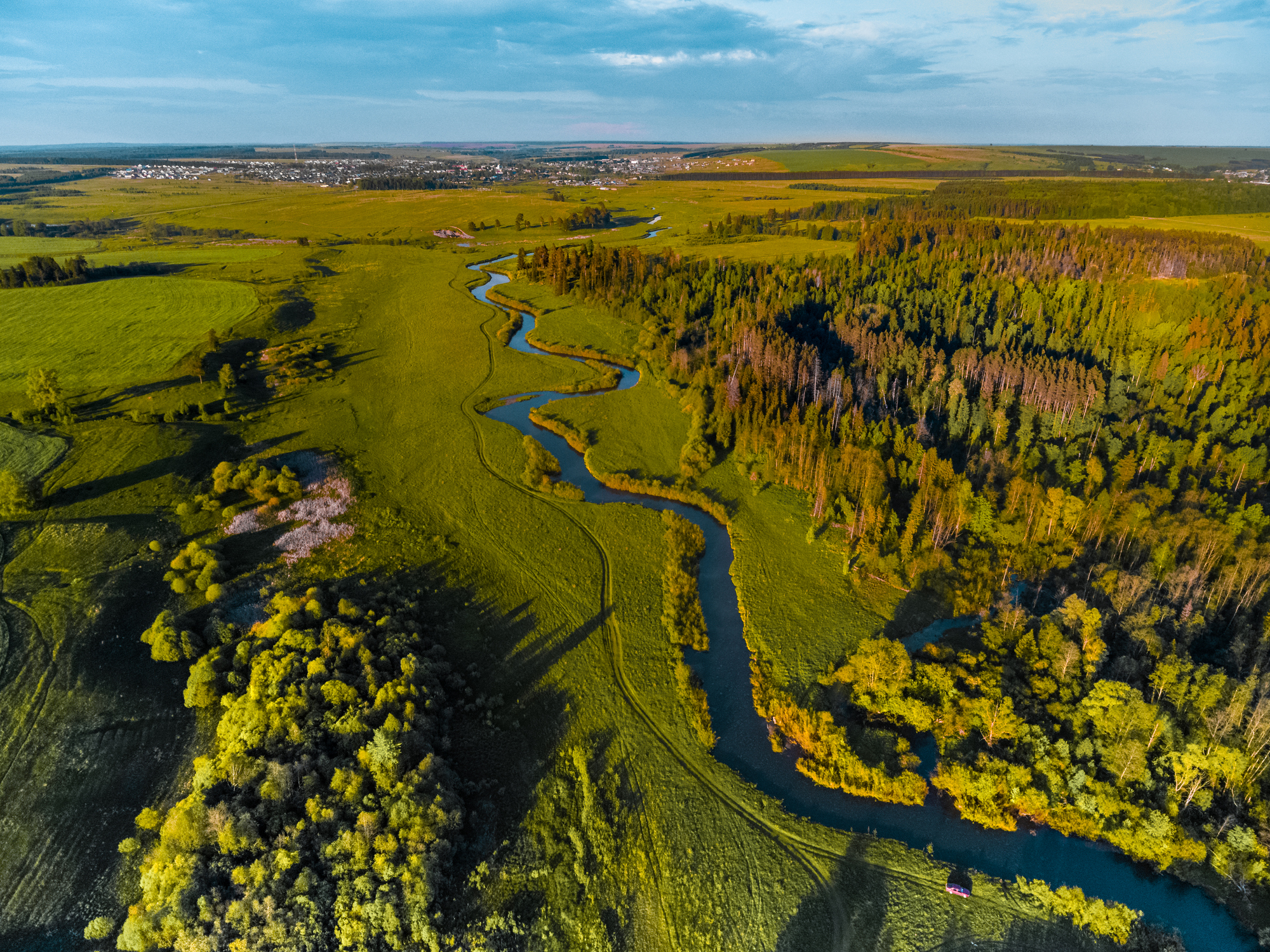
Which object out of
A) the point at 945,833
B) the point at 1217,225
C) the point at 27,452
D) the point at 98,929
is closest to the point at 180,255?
the point at 27,452

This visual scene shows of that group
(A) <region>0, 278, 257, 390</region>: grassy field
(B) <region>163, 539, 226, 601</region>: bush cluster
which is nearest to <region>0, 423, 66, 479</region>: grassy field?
(A) <region>0, 278, 257, 390</region>: grassy field

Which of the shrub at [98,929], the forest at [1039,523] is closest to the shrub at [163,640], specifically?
the shrub at [98,929]

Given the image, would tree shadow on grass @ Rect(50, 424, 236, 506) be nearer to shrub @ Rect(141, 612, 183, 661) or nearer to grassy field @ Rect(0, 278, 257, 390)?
shrub @ Rect(141, 612, 183, 661)

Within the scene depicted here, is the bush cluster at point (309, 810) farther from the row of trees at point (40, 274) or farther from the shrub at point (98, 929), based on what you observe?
the row of trees at point (40, 274)

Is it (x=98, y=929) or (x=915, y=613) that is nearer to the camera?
(x=98, y=929)

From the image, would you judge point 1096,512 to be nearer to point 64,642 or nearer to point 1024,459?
point 1024,459

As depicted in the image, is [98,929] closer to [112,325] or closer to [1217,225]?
[112,325]
